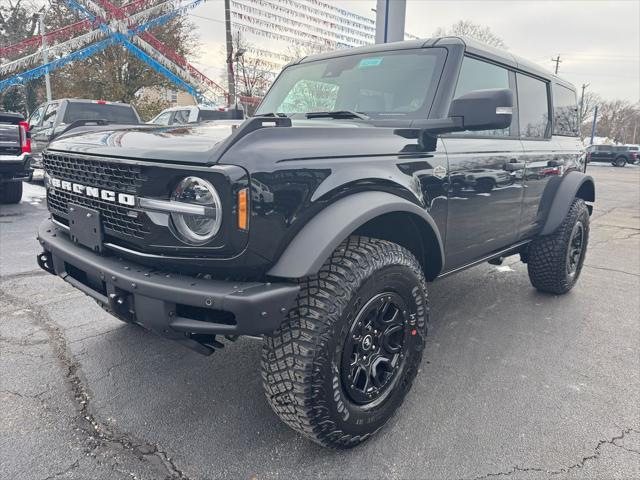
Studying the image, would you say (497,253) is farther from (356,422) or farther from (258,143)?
(258,143)

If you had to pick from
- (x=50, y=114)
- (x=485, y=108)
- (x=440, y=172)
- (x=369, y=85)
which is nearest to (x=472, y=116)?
(x=485, y=108)

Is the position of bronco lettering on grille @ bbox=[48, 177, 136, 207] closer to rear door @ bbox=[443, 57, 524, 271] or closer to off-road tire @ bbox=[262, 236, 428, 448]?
off-road tire @ bbox=[262, 236, 428, 448]

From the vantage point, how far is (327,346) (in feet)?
6.02

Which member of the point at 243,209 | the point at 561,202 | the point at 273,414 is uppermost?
the point at 243,209

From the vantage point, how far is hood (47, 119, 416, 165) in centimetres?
173

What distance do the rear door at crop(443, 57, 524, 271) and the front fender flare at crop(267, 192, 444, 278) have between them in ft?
2.64

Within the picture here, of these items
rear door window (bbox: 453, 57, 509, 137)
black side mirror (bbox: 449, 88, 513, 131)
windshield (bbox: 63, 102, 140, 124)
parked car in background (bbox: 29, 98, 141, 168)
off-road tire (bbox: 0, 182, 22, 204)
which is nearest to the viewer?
black side mirror (bbox: 449, 88, 513, 131)

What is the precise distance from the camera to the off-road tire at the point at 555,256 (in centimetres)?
398

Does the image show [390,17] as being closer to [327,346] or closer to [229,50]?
[327,346]

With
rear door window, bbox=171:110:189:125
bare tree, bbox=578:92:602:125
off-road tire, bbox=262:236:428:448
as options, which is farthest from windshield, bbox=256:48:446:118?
bare tree, bbox=578:92:602:125

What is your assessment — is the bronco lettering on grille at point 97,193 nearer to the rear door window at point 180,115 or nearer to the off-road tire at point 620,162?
the rear door window at point 180,115

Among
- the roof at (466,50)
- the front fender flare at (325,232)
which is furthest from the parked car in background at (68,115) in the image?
the front fender flare at (325,232)

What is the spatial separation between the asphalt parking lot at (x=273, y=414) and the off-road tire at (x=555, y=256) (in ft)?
0.95

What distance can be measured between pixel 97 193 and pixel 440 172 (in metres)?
1.72
